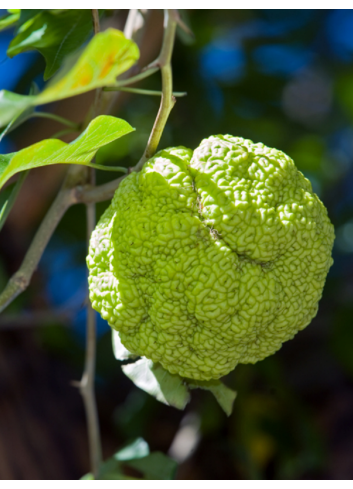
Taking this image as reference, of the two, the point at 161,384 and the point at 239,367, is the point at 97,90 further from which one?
the point at 239,367

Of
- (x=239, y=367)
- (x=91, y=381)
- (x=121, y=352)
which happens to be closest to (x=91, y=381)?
(x=91, y=381)

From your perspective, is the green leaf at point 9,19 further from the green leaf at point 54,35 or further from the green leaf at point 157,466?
the green leaf at point 157,466

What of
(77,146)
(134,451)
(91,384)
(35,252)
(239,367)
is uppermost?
(77,146)

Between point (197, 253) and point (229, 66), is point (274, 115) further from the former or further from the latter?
point (197, 253)

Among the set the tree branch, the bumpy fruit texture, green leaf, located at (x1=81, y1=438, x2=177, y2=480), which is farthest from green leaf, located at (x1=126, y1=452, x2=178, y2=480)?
the bumpy fruit texture

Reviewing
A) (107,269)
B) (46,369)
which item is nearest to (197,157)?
(107,269)

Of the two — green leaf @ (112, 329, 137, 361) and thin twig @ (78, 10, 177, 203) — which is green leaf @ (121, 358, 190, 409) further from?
thin twig @ (78, 10, 177, 203)
